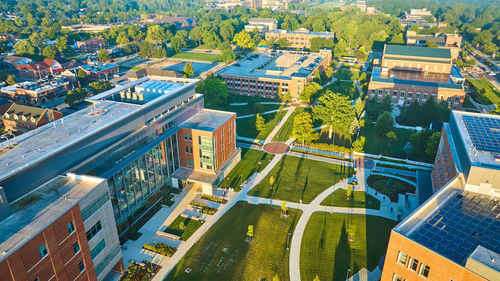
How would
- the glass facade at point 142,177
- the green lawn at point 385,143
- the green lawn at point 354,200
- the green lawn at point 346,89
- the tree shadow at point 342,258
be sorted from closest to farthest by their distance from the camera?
the tree shadow at point 342,258, the glass facade at point 142,177, the green lawn at point 354,200, the green lawn at point 385,143, the green lawn at point 346,89

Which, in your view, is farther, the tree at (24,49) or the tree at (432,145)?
the tree at (24,49)

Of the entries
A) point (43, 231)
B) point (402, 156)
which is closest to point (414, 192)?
point (402, 156)

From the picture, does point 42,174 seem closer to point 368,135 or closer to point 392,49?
point 368,135

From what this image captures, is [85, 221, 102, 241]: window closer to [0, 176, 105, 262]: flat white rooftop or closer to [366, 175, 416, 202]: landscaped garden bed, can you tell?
[0, 176, 105, 262]: flat white rooftop

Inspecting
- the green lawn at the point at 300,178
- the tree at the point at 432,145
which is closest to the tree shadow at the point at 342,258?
the green lawn at the point at 300,178

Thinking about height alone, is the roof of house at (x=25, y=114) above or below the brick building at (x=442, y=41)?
below

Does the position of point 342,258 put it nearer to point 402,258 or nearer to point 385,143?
point 402,258

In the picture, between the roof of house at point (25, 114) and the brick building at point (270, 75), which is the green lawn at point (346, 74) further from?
the roof of house at point (25, 114)

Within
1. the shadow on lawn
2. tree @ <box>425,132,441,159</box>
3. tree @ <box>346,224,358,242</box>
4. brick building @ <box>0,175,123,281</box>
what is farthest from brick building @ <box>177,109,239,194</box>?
tree @ <box>425,132,441,159</box>
